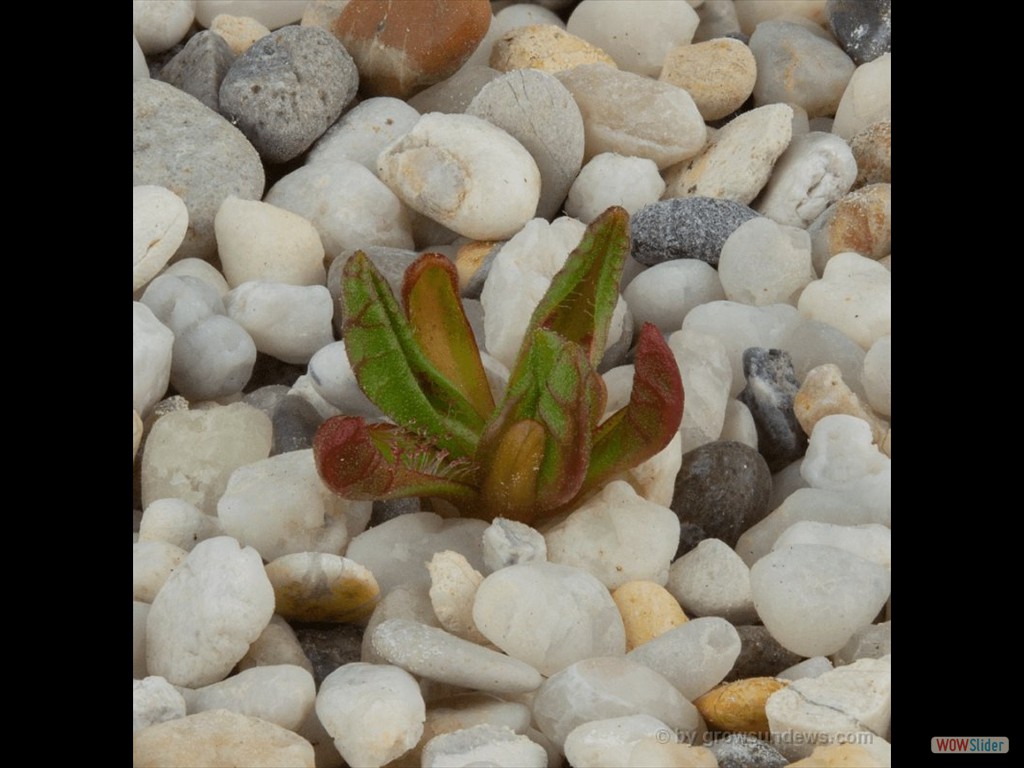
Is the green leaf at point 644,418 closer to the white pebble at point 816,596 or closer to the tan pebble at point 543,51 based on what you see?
the white pebble at point 816,596

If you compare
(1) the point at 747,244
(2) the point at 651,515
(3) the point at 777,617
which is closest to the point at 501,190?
(1) the point at 747,244

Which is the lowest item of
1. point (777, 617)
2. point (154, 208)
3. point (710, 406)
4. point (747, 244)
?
point (777, 617)

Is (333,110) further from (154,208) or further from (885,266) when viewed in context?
(885,266)

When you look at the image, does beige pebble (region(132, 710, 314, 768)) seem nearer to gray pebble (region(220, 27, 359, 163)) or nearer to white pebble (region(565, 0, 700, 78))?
gray pebble (region(220, 27, 359, 163))

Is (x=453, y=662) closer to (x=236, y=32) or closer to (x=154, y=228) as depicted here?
(x=154, y=228)

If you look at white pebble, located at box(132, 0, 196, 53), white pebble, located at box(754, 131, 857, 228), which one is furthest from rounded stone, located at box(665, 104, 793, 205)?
white pebble, located at box(132, 0, 196, 53)

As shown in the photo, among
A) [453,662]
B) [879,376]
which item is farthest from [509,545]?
[879,376]
